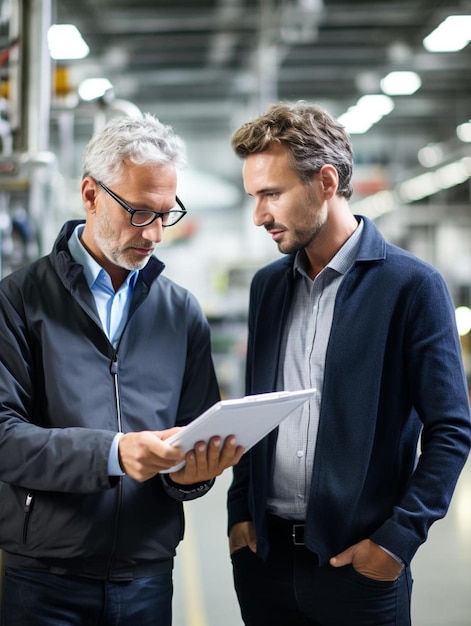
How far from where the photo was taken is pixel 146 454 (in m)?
1.66

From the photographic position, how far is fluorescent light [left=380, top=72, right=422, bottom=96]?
12750 millimetres

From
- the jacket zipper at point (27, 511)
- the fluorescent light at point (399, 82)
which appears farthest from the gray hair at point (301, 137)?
the fluorescent light at point (399, 82)

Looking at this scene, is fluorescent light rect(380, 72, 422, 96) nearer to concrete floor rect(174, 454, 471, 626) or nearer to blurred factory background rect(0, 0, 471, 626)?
blurred factory background rect(0, 0, 471, 626)

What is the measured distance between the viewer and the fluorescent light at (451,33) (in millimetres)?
8852

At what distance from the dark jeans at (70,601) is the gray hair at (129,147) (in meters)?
0.97

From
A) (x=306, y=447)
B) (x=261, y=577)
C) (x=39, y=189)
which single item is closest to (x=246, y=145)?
(x=306, y=447)

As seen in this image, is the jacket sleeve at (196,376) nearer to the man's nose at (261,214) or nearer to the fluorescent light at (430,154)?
the man's nose at (261,214)

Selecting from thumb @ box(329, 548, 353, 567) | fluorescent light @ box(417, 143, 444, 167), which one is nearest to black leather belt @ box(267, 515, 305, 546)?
thumb @ box(329, 548, 353, 567)

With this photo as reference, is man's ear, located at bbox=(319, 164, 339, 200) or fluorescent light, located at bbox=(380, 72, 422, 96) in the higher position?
fluorescent light, located at bbox=(380, 72, 422, 96)

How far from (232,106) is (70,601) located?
16.1 meters

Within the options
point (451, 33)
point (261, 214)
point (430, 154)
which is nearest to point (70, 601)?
point (261, 214)

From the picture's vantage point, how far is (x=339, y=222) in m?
2.16

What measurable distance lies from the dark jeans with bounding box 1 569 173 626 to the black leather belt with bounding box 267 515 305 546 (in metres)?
0.38

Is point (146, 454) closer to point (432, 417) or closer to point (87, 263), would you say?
point (87, 263)
